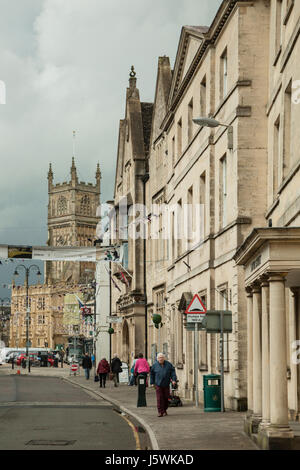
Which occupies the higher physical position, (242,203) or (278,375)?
(242,203)

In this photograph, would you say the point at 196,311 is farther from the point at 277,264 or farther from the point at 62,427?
the point at 277,264

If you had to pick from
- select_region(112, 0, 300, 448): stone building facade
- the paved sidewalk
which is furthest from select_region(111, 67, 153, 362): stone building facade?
the paved sidewalk

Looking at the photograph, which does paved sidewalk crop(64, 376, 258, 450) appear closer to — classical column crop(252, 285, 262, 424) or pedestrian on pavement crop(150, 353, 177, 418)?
pedestrian on pavement crop(150, 353, 177, 418)

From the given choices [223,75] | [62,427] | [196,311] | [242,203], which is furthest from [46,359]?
[62,427]

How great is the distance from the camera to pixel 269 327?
15.2 metres

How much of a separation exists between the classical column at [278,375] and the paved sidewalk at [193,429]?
75 cm

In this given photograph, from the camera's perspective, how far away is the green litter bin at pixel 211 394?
23766 mm

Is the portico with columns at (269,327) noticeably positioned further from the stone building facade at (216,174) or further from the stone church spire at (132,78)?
the stone church spire at (132,78)

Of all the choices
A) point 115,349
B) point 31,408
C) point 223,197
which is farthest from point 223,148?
point 115,349

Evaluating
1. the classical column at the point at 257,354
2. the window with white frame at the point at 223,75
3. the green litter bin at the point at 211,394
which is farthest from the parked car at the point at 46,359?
the classical column at the point at 257,354

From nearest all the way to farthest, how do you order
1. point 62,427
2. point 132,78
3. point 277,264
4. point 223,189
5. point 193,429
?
point 277,264 → point 193,429 → point 62,427 → point 223,189 → point 132,78

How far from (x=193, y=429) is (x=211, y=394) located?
5791mm

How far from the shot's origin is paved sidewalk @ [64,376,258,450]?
590 inches
